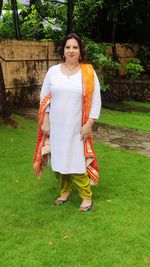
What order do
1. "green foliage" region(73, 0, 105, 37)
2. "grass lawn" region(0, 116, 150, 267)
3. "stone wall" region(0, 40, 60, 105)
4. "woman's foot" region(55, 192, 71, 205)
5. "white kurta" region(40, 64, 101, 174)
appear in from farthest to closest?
"green foliage" region(73, 0, 105, 37)
"stone wall" region(0, 40, 60, 105)
"woman's foot" region(55, 192, 71, 205)
"white kurta" region(40, 64, 101, 174)
"grass lawn" region(0, 116, 150, 267)

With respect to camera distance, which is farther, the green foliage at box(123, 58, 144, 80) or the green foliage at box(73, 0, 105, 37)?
the green foliage at box(123, 58, 144, 80)

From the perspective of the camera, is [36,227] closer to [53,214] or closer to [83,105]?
[53,214]

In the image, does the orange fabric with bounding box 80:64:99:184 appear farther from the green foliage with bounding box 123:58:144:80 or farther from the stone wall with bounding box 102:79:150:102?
the green foliage with bounding box 123:58:144:80

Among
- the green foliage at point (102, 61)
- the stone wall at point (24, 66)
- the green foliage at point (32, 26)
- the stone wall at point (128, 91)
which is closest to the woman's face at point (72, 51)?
the stone wall at point (24, 66)

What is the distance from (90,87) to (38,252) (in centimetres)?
163

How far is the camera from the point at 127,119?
32.2 feet

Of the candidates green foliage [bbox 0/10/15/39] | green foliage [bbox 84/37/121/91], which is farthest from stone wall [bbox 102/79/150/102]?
green foliage [bbox 0/10/15/39]

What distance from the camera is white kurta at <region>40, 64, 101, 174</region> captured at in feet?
14.3

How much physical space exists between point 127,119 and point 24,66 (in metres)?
2.72

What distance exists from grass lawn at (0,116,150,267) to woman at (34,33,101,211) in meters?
0.49

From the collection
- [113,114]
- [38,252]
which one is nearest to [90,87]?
[38,252]

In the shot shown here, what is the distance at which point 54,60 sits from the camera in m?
11.3

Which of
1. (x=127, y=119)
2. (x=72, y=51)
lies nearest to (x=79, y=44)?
(x=72, y=51)

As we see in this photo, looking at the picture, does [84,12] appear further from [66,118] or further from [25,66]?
[66,118]
